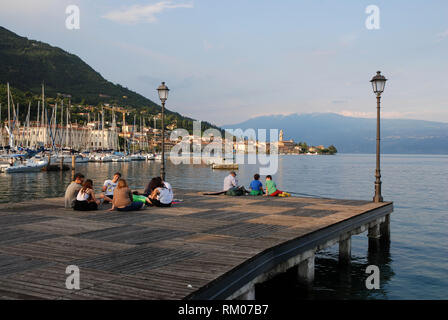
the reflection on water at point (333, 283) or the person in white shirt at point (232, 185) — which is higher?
the person in white shirt at point (232, 185)

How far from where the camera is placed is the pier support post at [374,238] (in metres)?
16.6

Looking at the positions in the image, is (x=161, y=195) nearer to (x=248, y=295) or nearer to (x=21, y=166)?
(x=248, y=295)

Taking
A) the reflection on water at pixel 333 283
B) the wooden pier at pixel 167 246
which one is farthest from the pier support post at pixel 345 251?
the reflection on water at pixel 333 283

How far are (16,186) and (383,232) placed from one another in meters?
43.7

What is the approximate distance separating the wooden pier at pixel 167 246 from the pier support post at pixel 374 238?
1036mm

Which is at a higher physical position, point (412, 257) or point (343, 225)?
point (343, 225)

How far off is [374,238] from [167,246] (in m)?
10.9

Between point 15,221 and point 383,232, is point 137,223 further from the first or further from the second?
point 383,232

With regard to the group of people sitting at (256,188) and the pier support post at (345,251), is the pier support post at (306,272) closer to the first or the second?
the pier support post at (345,251)

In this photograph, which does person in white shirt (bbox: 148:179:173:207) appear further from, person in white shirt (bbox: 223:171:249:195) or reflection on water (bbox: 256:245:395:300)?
person in white shirt (bbox: 223:171:249:195)

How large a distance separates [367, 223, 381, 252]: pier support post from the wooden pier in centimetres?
104
